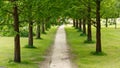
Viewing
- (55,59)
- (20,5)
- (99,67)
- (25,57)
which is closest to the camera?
(99,67)

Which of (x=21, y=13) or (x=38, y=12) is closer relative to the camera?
(x=21, y=13)

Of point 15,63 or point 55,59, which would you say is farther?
point 55,59

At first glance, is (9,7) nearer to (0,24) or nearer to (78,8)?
(0,24)

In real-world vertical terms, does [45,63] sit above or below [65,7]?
below

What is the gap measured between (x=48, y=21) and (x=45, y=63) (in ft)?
16.1

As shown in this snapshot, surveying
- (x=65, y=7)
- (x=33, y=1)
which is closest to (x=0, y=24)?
(x=33, y=1)

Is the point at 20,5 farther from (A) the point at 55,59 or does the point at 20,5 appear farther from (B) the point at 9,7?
(A) the point at 55,59

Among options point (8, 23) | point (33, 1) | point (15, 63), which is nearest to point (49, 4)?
point (33, 1)

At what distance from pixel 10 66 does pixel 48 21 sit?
6521mm

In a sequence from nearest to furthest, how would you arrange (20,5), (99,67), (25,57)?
(99,67), (20,5), (25,57)

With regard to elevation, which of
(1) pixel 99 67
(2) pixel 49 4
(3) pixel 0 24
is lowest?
(1) pixel 99 67

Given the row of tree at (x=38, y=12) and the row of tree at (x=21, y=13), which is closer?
the row of tree at (x=21, y=13)

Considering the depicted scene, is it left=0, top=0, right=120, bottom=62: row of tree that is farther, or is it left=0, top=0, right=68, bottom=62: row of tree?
left=0, top=0, right=120, bottom=62: row of tree

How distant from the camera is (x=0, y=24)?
77.2ft
